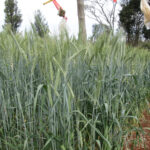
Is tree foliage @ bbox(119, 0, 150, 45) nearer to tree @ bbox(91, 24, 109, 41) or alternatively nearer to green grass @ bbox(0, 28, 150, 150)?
tree @ bbox(91, 24, 109, 41)

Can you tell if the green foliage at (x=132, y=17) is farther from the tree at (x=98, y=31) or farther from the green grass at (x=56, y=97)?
the green grass at (x=56, y=97)

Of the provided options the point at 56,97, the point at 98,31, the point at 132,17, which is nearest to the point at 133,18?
the point at 132,17

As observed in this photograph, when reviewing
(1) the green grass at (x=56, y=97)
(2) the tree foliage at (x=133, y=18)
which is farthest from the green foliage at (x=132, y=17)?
(1) the green grass at (x=56, y=97)

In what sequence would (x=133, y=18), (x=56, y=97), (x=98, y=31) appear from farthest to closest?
1. (x=133, y=18)
2. (x=98, y=31)
3. (x=56, y=97)

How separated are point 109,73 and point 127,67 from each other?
2.42 ft

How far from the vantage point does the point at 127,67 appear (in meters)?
2.03

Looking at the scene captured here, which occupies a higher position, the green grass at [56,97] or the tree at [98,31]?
the tree at [98,31]

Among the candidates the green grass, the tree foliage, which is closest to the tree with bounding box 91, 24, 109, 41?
the green grass

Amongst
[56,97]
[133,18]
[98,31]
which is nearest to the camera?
[56,97]

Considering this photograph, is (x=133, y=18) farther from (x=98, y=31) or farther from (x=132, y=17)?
(x=98, y=31)

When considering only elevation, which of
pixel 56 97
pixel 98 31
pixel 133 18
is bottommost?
pixel 56 97

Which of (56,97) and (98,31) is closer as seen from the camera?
(56,97)

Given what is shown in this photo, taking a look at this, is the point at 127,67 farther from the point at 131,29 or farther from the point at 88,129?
the point at 131,29

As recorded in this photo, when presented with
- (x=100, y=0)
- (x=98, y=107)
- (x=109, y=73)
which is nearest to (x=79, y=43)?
(x=109, y=73)
